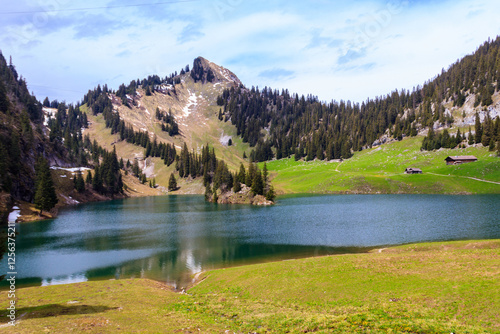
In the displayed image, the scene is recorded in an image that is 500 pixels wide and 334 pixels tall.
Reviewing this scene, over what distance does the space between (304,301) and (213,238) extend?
46.6 meters

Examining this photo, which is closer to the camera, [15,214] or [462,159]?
[15,214]

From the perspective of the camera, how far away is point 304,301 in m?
26.1

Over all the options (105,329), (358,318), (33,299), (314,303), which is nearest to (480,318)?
(358,318)

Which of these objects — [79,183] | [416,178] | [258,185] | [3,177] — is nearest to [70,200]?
[79,183]

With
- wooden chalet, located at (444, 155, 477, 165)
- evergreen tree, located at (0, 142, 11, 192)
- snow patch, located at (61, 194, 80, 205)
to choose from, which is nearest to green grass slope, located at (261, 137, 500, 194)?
wooden chalet, located at (444, 155, 477, 165)

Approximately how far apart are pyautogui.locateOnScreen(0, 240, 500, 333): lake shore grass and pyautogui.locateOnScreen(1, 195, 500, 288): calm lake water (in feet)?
40.8

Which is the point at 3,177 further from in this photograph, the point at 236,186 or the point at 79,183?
the point at 236,186

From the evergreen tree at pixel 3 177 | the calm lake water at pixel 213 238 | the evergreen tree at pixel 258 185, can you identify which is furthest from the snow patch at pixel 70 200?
the evergreen tree at pixel 258 185

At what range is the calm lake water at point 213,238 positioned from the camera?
49.9 m

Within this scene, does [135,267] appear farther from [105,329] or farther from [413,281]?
[413,281]

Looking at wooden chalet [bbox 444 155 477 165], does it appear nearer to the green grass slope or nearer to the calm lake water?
the green grass slope

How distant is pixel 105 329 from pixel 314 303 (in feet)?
52.0

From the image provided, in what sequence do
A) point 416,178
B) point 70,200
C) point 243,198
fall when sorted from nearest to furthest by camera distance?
point 243,198 → point 416,178 → point 70,200

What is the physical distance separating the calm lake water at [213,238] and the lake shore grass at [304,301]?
40.8 feet
